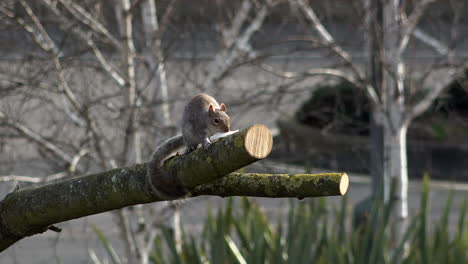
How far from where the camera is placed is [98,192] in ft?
7.56

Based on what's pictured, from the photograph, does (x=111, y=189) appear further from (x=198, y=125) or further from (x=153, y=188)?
(x=198, y=125)

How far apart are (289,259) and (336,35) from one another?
2.85 metres

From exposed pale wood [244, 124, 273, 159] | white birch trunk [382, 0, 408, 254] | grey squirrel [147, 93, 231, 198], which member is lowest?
exposed pale wood [244, 124, 273, 159]

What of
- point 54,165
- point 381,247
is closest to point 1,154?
point 54,165

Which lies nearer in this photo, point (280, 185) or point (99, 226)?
point (280, 185)

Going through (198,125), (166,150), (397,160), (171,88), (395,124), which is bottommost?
(166,150)

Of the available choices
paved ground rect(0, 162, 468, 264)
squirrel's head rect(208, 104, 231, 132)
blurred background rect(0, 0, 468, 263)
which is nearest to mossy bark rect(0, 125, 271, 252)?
squirrel's head rect(208, 104, 231, 132)

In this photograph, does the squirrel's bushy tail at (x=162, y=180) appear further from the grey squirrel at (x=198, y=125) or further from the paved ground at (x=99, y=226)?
the paved ground at (x=99, y=226)

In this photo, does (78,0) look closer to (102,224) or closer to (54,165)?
(54,165)

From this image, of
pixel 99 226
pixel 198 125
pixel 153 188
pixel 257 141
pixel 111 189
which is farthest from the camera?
pixel 99 226

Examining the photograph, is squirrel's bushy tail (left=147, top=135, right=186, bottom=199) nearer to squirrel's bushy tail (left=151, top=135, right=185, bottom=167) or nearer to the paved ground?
squirrel's bushy tail (left=151, top=135, right=185, bottom=167)

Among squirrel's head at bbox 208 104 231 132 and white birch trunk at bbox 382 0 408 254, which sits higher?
white birch trunk at bbox 382 0 408 254

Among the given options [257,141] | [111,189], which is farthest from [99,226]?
[257,141]

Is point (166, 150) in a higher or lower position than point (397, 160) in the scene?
lower
